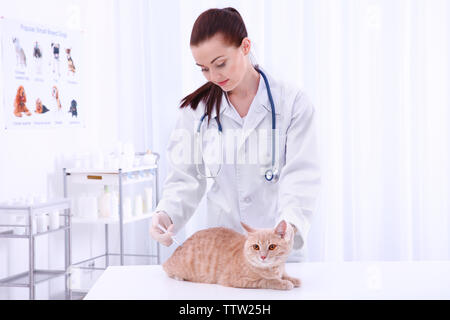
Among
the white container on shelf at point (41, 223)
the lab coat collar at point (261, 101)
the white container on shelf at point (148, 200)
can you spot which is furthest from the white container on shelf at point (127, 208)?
the lab coat collar at point (261, 101)

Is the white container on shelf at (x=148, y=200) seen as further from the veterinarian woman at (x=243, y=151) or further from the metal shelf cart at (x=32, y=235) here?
the veterinarian woman at (x=243, y=151)

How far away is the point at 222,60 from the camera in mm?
1136

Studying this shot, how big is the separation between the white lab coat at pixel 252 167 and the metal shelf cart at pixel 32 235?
1.23m

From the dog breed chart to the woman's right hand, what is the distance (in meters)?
1.58

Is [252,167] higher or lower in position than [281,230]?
higher

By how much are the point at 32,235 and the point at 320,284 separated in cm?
163

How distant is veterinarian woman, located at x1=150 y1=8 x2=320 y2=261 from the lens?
3.92 ft

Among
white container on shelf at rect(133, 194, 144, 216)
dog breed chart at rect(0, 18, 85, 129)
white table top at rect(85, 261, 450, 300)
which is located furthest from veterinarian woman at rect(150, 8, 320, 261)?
white container on shelf at rect(133, 194, 144, 216)

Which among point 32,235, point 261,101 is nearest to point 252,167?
point 261,101

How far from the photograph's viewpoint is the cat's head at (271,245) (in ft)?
3.37

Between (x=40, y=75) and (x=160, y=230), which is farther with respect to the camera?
(x=40, y=75)

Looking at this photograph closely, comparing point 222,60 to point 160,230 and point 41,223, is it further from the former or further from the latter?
point 41,223
